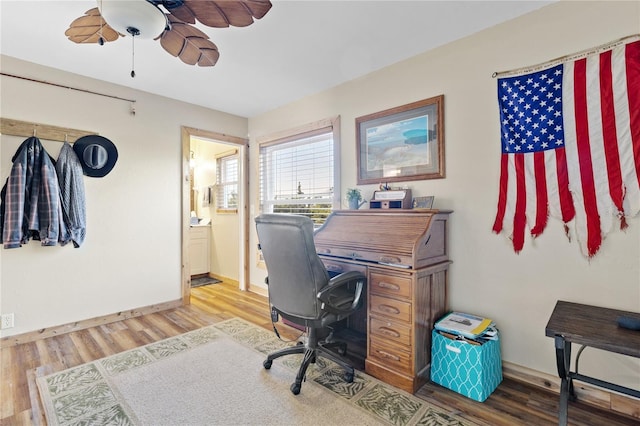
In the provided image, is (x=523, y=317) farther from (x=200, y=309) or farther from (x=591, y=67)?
(x=200, y=309)

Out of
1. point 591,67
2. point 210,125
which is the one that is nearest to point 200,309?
point 210,125

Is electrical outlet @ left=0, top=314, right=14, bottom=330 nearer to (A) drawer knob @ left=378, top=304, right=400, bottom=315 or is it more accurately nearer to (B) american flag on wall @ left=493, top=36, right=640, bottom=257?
(A) drawer knob @ left=378, top=304, right=400, bottom=315

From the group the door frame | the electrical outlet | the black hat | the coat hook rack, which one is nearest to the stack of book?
the door frame

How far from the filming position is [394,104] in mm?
2848

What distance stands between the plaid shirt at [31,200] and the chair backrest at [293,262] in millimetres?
2071

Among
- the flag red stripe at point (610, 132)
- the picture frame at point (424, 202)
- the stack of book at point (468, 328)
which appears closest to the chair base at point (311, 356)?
the stack of book at point (468, 328)

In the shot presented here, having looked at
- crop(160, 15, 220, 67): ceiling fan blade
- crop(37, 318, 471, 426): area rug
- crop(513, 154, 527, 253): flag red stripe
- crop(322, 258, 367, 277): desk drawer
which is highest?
crop(160, 15, 220, 67): ceiling fan blade

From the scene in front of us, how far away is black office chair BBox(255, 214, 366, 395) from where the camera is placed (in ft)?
6.44

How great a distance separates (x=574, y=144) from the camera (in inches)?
76.5

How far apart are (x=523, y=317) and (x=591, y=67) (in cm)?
166

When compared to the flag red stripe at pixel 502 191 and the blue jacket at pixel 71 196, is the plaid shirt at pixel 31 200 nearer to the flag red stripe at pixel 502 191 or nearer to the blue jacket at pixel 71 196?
the blue jacket at pixel 71 196

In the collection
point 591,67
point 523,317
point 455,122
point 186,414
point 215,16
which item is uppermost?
point 215,16

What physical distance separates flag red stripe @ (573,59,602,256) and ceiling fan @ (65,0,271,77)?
194 centimetres

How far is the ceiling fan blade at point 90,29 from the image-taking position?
182cm
